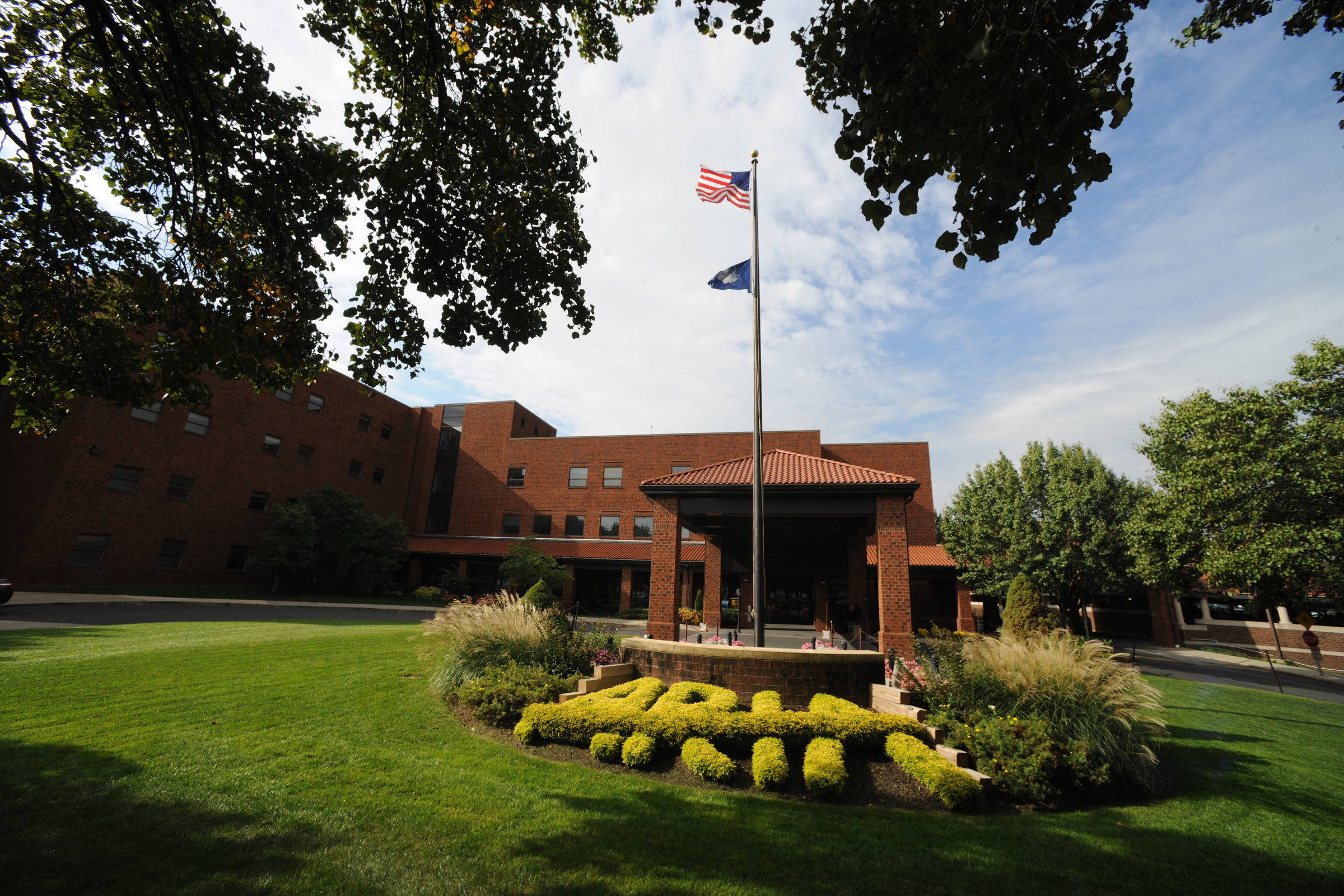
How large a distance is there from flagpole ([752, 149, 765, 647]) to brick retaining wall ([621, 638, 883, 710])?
A: 1.32 metres

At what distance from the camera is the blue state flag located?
11.9 m

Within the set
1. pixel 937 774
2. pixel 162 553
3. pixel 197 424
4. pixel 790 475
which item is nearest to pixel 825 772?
pixel 937 774

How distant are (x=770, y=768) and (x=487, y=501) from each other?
118 feet

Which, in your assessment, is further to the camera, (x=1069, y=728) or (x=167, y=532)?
(x=167, y=532)

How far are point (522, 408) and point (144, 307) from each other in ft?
122

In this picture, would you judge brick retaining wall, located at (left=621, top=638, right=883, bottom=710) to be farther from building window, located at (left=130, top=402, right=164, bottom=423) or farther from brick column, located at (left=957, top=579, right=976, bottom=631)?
building window, located at (left=130, top=402, right=164, bottom=423)

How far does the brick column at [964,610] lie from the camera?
26.0m

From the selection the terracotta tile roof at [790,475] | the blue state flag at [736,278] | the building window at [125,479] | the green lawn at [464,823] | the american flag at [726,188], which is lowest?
the green lawn at [464,823]

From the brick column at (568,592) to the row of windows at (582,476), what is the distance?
227 inches

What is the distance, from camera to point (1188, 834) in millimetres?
5164

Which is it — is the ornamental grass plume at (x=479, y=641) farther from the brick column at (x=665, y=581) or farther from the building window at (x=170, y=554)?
the building window at (x=170, y=554)

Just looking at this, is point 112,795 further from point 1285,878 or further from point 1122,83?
point 1285,878

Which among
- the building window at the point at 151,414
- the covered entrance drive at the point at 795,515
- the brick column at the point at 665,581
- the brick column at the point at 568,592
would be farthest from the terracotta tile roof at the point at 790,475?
the building window at the point at 151,414

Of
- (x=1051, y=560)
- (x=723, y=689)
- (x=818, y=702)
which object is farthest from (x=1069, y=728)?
(x=1051, y=560)
